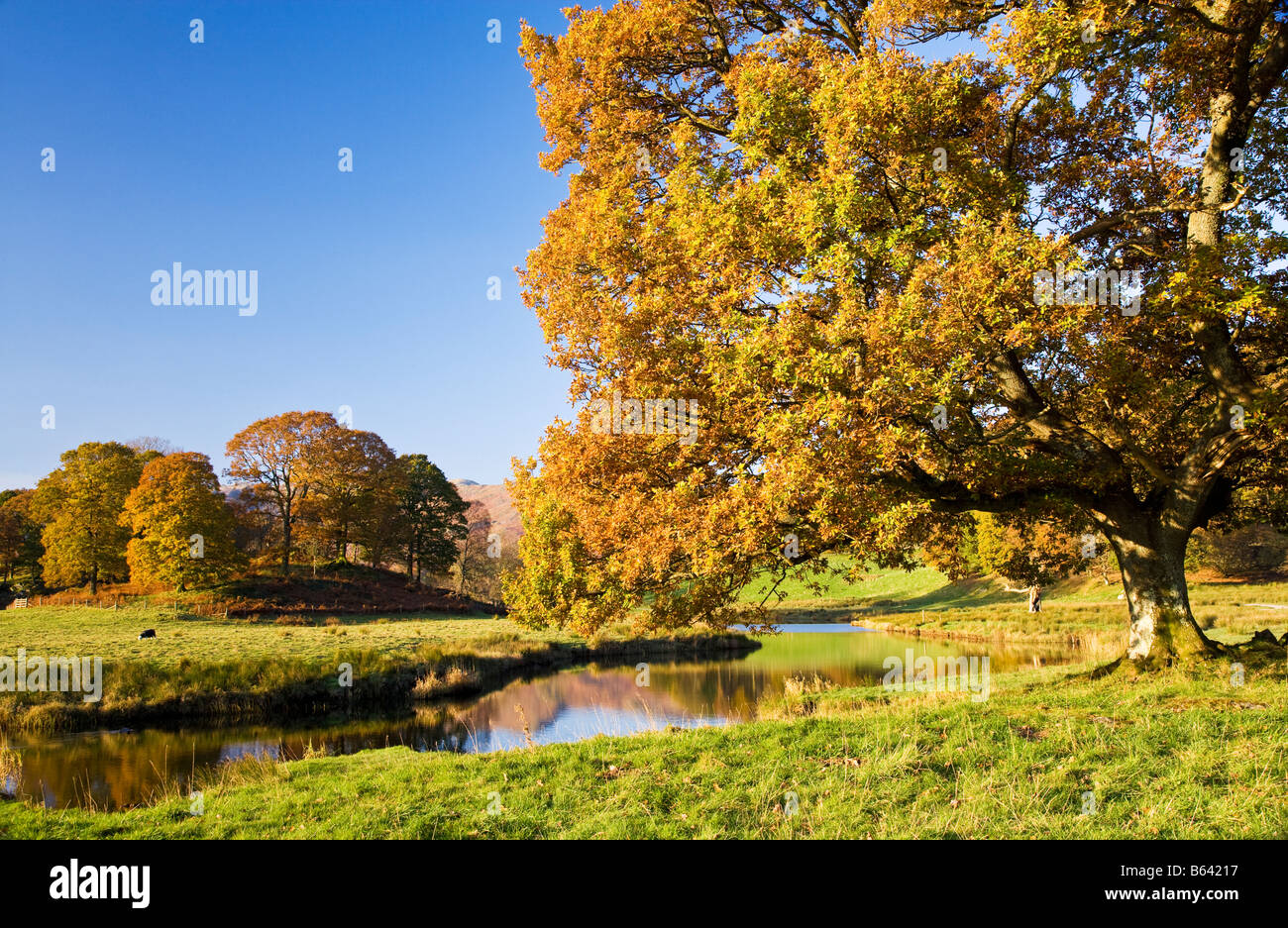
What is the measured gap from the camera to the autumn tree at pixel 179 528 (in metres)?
41.5

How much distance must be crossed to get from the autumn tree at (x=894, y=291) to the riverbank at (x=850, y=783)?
2762 mm

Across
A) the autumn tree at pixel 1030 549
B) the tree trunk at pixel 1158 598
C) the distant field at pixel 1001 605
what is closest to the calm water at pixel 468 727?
the autumn tree at pixel 1030 549

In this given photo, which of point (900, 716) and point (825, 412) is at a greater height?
point (825, 412)

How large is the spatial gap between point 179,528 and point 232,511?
5633mm

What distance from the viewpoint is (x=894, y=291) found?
1213cm

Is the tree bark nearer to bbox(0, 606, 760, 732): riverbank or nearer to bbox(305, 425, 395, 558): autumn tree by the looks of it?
bbox(305, 425, 395, 558): autumn tree

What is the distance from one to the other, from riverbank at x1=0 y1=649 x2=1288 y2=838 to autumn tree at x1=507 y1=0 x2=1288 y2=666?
2.76m

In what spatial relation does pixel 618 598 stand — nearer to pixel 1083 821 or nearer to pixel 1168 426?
pixel 1083 821

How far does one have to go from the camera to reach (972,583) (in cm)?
7581

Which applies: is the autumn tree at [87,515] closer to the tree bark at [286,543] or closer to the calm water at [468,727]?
the tree bark at [286,543]

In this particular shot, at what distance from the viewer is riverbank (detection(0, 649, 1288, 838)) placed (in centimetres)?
632

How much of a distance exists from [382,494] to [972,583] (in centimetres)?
6293
